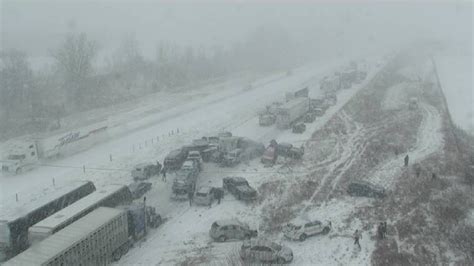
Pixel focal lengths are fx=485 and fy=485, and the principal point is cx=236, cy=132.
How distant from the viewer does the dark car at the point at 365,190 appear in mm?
29356

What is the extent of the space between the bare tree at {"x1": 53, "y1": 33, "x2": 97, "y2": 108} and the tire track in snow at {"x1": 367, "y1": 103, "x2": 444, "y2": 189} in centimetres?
4234

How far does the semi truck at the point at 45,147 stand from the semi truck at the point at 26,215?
27.9 feet

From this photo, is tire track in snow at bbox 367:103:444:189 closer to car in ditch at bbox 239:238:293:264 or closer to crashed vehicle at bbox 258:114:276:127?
car in ditch at bbox 239:238:293:264

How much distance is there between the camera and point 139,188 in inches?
1195

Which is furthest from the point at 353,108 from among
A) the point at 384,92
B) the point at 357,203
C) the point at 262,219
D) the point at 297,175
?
the point at 262,219

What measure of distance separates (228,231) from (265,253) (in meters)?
3.02

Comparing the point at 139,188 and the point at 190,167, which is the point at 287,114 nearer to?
the point at 190,167

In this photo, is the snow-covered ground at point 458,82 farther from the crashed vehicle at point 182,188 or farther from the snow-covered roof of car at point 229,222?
the snow-covered roof of car at point 229,222

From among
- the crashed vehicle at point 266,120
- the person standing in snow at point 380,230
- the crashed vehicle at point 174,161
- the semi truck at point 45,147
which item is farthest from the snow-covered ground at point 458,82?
the semi truck at point 45,147

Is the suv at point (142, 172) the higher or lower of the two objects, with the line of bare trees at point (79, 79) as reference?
lower

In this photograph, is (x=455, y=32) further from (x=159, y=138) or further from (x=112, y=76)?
(x=159, y=138)

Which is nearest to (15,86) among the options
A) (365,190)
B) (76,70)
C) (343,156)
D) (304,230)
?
(76,70)

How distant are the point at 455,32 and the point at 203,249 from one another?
578ft

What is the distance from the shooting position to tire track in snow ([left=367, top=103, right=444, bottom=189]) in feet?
108
